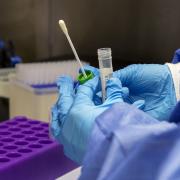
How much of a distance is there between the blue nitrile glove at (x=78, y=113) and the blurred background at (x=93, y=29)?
884 millimetres

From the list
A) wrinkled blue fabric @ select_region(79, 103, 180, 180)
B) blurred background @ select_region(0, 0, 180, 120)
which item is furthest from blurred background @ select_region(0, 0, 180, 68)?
wrinkled blue fabric @ select_region(79, 103, 180, 180)

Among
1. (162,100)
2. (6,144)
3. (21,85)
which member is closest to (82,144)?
(162,100)

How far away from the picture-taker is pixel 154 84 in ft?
2.80

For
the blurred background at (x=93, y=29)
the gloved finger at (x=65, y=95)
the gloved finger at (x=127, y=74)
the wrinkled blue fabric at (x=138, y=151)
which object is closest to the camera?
the wrinkled blue fabric at (x=138, y=151)

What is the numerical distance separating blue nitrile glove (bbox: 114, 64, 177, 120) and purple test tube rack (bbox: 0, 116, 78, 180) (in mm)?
241

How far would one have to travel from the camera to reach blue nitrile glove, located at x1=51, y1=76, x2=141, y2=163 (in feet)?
2.03

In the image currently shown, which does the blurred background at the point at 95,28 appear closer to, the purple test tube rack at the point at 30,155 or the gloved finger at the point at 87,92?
the purple test tube rack at the point at 30,155

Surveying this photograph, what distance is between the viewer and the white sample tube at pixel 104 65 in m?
0.76

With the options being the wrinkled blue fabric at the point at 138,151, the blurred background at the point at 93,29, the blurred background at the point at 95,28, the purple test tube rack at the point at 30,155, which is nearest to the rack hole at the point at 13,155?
the purple test tube rack at the point at 30,155

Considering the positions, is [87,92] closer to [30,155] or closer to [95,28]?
[30,155]

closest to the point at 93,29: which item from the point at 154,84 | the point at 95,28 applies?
the point at 95,28

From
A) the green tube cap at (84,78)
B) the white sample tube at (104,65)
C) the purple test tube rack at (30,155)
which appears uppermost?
the white sample tube at (104,65)

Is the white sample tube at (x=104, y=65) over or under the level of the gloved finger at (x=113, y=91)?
over

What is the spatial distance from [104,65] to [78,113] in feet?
0.55
